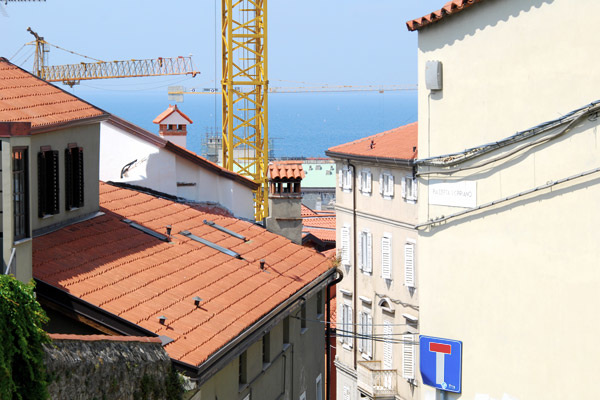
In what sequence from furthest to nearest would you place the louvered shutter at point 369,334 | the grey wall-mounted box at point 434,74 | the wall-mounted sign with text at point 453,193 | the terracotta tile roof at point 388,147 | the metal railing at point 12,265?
the louvered shutter at point 369,334 < the terracotta tile roof at point 388,147 < the grey wall-mounted box at point 434,74 < the wall-mounted sign with text at point 453,193 < the metal railing at point 12,265

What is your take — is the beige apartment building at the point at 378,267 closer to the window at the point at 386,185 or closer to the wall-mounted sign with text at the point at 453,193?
the window at the point at 386,185

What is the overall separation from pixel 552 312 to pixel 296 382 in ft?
31.6

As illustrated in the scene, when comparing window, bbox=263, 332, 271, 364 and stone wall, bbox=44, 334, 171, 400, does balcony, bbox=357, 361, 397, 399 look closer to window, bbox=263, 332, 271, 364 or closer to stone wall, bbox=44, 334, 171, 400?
window, bbox=263, 332, 271, 364

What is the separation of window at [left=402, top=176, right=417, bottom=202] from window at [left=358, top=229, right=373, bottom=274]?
3660 millimetres

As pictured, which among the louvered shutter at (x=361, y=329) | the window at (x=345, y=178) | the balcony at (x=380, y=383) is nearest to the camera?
the balcony at (x=380, y=383)

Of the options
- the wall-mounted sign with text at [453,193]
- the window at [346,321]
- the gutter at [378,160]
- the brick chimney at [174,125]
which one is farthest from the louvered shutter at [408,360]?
the wall-mounted sign with text at [453,193]

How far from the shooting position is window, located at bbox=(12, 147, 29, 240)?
12.9 metres

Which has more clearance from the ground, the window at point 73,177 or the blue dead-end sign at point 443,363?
the window at point 73,177

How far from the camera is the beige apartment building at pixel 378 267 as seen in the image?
1524 inches

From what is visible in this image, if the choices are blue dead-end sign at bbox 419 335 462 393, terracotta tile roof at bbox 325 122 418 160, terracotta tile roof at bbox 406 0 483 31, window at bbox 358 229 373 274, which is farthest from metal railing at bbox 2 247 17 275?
window at bbox 358 229 373 274

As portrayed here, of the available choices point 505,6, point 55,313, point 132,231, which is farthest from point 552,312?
point 132,231

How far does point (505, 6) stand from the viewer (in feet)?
46.5

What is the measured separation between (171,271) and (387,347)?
23.6 metres

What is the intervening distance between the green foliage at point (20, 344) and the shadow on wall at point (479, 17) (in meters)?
7.10
